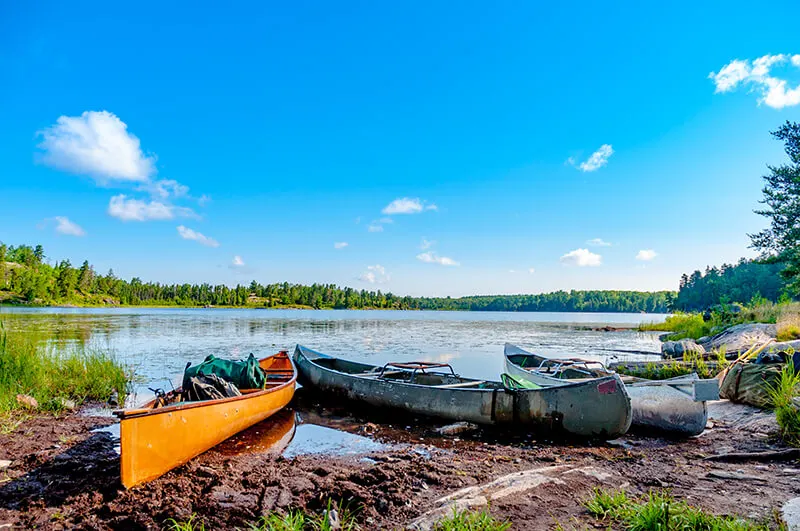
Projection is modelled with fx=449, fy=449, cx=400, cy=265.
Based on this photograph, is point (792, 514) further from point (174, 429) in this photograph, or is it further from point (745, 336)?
point (745, 336)

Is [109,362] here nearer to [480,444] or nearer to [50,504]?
[50,504]

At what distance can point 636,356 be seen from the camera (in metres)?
21.8

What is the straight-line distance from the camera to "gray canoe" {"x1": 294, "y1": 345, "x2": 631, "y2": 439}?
25.3 ft

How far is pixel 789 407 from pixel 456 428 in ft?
17.3

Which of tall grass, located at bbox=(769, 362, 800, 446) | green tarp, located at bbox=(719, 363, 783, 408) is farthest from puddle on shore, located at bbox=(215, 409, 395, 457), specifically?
green tarp, located at bbox=(719, 363, 783, 408)

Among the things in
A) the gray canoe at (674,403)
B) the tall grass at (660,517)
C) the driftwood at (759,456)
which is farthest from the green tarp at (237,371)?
the driftwood at (759,456)

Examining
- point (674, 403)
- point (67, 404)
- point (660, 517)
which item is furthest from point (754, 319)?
point (67, 404)

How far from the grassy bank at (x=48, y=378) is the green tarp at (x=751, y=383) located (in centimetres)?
1398

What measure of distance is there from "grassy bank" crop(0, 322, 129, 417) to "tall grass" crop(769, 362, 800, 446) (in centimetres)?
1302

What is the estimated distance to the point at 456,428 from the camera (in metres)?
8.75

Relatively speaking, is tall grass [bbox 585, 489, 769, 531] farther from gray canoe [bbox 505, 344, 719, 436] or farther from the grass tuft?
gray canoe [bbox 505, 344, 719, 436]

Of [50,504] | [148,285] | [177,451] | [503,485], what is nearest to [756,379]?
[503,485]

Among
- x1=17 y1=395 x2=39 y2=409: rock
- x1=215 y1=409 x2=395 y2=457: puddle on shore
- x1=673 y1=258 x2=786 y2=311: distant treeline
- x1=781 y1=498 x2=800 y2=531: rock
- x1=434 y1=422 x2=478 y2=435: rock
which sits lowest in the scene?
x1=215 y1=409 x2=395 y2=457: puddle on shore

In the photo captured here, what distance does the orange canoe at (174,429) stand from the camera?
17.9 feet
